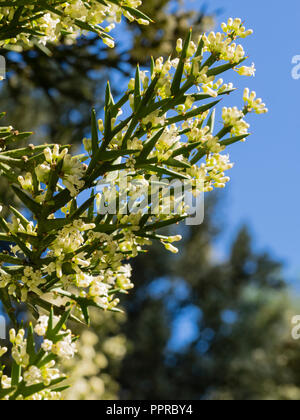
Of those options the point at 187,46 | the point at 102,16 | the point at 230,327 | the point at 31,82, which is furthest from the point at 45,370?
the point at 230,327

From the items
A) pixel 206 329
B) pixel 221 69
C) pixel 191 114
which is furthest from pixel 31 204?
pixel 206 329

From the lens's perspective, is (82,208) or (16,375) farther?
(82,208)

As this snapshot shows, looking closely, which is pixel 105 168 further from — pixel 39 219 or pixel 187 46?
pixel 187 46

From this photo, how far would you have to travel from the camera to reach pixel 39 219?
1146 millimetres

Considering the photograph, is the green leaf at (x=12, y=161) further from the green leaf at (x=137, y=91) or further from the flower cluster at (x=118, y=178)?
the green leaf at (x=137, y=91)

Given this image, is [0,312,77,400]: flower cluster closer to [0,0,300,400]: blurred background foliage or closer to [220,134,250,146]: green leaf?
[220,134,250,146]: green leaf

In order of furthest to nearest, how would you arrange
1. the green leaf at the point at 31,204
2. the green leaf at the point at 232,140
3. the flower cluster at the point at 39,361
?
1. the green leaf at the point at 232,140
2. the green leaf at the point at 31,204
3. the flower cluster at the point at 39,361

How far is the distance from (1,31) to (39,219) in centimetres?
53

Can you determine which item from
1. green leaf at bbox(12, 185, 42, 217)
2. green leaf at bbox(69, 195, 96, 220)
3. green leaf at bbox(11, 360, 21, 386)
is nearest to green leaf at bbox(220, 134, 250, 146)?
green leaf at bbox(69, 195, 96, 220)

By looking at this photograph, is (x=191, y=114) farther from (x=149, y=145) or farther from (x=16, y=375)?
(x=16, y=375)

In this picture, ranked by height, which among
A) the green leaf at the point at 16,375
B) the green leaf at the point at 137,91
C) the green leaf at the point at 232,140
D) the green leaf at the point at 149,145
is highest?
the green leaf at the point at 137,91

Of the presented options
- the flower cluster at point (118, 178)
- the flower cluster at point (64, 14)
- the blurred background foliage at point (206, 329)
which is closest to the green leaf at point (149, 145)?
the flower cluster at point (118, 178)

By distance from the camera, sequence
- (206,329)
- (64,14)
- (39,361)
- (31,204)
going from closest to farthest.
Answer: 1. (39,361)
2. (31,204)
3. (64,14)
4. (206,329)
